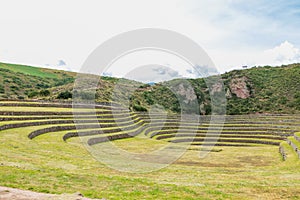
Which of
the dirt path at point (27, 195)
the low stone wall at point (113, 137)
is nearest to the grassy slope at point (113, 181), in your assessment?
the dirt path at point (27, 195)

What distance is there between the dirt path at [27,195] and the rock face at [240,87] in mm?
71241

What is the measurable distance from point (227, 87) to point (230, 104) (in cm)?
916

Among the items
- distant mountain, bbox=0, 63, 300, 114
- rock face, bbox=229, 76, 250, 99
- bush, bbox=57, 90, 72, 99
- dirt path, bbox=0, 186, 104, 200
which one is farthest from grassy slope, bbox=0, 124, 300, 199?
rock face, bbox=229, 76, 250, 99

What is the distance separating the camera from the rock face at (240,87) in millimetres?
75312

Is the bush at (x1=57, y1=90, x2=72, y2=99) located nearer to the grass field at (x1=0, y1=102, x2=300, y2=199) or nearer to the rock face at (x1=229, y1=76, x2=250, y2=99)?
the grass field at (x1=0, y1=102, x2=300, y2=199)

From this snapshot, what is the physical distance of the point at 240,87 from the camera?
78.0 metres

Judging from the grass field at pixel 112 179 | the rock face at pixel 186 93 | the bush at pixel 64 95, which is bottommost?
the grass field at pixel 112 179

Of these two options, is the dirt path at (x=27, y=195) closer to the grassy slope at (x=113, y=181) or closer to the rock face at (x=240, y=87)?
the grassy slope at (x=113, y=181)

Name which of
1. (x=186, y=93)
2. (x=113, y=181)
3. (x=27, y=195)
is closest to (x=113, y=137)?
(x=113, y=181)

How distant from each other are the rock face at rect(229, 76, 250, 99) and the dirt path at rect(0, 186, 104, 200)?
71.2 m

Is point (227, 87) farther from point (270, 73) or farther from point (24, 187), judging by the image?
point (24, 187)

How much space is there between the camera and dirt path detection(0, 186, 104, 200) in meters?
7.29

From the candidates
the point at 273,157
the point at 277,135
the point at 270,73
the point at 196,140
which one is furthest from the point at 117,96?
the point at 270,73

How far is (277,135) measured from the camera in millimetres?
35719
